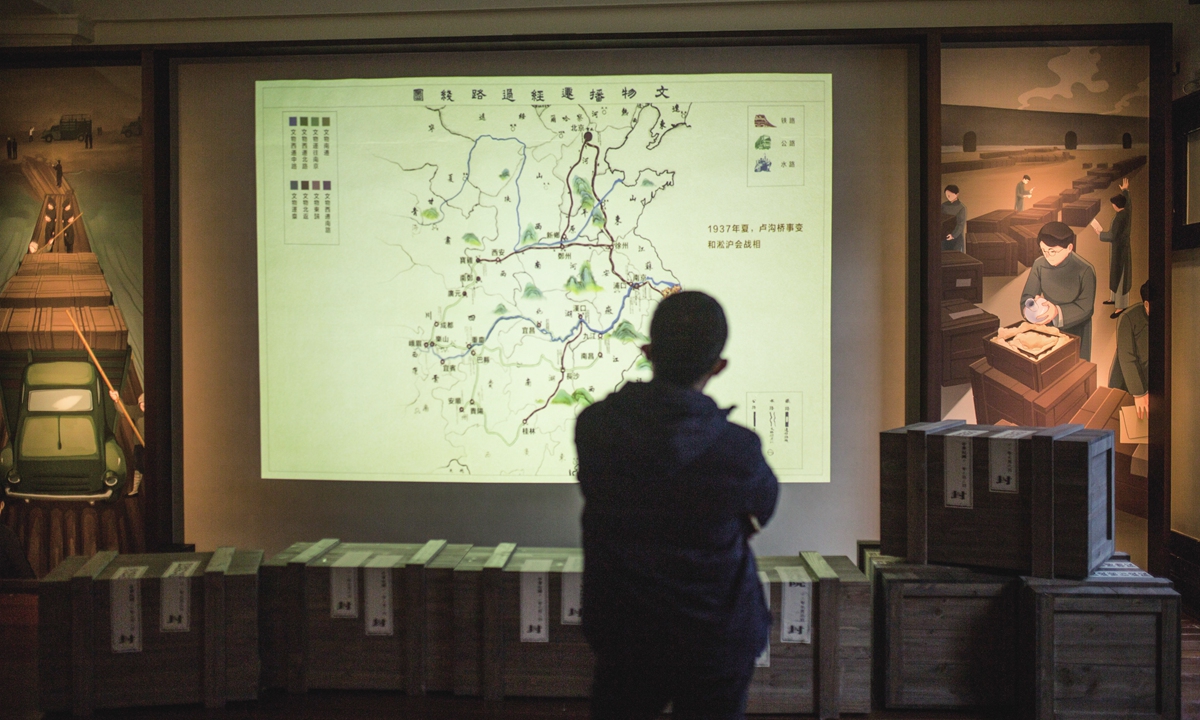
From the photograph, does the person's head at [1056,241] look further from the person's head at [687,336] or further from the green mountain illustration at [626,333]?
the person's head at [687,336]

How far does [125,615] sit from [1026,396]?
3448 mm

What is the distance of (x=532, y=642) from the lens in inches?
87.1

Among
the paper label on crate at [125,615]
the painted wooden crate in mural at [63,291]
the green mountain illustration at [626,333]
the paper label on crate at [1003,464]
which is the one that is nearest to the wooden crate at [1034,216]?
the paper label on crate at [1003,464]

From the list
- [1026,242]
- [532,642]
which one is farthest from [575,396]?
[1026,242]

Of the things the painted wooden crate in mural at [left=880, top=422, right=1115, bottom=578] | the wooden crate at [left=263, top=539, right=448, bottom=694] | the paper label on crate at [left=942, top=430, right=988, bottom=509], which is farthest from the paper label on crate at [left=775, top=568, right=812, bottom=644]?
the wooden crate at [left=263, top=539, right=448, bottom=694]

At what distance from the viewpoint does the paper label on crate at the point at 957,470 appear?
214 centimetres

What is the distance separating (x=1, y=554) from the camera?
2.89 m

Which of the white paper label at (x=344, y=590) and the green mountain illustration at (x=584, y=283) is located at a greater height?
the green mountain illustration at (x=584, y=283)

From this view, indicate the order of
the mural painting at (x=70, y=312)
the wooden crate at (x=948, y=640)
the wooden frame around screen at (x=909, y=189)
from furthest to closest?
the mural painting at (x=70, y=312)
the wooden frame around screen at (x=909, y=189)
the wooden crate at (x=948, y=640)

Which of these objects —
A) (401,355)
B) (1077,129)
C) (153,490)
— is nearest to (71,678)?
(153,490)

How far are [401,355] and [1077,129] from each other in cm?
295

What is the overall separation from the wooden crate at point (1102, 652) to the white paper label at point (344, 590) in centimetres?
216

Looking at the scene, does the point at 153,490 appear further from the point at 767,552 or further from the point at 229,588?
the point at 767,552

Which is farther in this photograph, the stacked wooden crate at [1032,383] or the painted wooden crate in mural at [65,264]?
the painted wooden crate in mural at [65,264]
